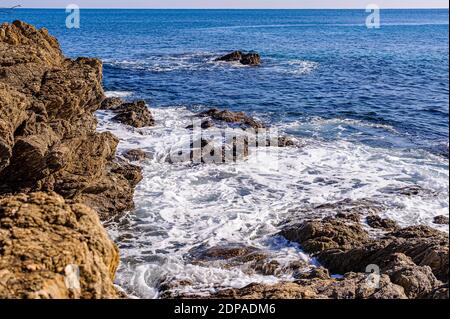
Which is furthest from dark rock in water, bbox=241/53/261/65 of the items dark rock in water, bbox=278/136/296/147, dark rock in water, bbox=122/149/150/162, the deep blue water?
dark rock in water, bbox=122/149/150/162

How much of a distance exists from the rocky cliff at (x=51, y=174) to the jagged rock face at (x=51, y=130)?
3 cm

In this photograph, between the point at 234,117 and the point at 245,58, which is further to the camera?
the point at 245,58

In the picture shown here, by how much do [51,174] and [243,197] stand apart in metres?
6.35

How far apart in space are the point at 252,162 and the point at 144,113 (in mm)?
8158

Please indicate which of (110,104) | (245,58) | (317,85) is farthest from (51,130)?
(245,58)

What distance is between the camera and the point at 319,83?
126 feet

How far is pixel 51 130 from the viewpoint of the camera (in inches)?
502

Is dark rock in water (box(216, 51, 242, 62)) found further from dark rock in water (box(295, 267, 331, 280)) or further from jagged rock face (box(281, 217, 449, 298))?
dark rock in water (box(295, 267, 331, 280))

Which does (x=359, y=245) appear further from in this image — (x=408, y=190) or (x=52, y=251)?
(x=52, y=251)

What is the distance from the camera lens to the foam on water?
37.5ft

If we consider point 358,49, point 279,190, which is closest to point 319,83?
point 279,190

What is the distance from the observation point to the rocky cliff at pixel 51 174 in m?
4.96

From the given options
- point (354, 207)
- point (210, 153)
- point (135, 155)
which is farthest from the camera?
point (210, 153)
